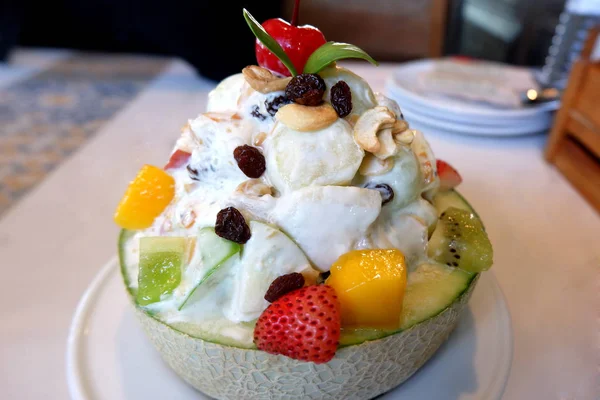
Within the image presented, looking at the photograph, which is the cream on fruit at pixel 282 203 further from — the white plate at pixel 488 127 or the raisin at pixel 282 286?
the white plate at pixel 488 127

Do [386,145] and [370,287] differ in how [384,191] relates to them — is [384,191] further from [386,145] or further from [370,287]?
[370,287]

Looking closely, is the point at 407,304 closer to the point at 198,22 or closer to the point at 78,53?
the point at 198,22

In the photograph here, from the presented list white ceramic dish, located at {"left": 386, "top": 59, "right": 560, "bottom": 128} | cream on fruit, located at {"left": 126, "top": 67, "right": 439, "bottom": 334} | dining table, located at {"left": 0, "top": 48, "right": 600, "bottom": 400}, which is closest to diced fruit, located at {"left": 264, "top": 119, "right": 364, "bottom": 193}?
cream on fruit, located at {"left": 126, "top": 67, "right": 439, "bottom": 334}

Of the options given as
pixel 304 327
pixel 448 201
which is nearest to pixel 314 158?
pixel 304 327

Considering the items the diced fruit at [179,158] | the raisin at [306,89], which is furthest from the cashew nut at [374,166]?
the diced fruit at [179,158]

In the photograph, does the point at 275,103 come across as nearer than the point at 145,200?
Yes

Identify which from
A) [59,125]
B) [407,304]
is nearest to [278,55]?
[407,304]
